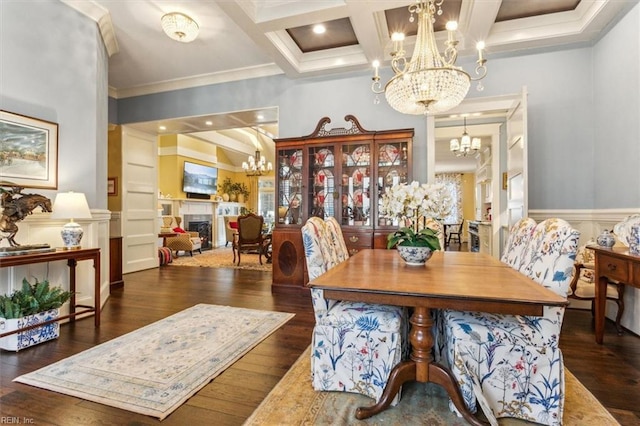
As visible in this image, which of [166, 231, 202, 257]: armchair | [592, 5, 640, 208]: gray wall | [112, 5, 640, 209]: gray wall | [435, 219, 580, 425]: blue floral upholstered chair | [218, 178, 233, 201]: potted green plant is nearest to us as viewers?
[435, 219, 580, 425]: blue floral upholstered chair

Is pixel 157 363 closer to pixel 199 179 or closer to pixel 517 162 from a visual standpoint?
pixel 517 162

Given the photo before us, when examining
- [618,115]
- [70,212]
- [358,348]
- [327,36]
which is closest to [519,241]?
[358,348]

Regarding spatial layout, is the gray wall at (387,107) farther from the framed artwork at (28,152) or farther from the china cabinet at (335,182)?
the china cabinet at (335,182)

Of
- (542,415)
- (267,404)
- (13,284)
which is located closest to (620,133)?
(542,415)

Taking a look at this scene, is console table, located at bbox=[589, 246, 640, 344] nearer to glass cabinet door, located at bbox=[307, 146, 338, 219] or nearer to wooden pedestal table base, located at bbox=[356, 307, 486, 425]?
wooden pedestal table base, located at bbox=[356, 307, 486, 425]

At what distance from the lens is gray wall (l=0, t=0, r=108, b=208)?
101 inches

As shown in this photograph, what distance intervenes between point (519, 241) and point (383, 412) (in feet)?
4.79

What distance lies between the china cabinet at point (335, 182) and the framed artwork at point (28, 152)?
7.57ft

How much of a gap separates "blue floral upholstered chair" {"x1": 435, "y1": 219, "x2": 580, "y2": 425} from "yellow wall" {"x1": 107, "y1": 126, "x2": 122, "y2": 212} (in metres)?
5.35

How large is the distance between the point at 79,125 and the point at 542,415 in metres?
4.15

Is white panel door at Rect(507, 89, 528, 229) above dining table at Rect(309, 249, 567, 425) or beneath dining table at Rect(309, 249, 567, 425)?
above

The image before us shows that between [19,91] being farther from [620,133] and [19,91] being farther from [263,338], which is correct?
[620,133]

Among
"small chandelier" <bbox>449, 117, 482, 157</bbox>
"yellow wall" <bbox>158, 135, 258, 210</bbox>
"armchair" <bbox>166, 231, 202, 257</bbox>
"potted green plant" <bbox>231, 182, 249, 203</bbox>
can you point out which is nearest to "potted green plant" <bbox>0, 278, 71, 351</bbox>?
"armchair" <bbox>166, 231, 202, 257</bbox>

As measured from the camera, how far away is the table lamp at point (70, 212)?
102 inches
